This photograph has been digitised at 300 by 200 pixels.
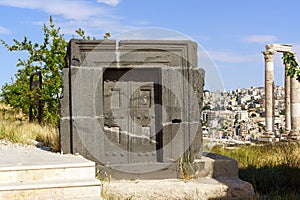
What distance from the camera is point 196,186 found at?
702 cm

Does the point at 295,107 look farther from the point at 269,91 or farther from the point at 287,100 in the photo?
the point at 287,100

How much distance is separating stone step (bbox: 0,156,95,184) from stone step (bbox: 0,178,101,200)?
0.11m

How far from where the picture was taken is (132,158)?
7918 mm

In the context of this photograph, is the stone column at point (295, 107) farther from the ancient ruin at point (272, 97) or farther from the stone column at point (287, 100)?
the stone column at point (287, 100)

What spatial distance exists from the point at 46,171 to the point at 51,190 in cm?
38

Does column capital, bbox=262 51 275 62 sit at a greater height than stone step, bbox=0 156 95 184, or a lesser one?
greater

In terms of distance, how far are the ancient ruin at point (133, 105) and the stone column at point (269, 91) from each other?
15.5 m

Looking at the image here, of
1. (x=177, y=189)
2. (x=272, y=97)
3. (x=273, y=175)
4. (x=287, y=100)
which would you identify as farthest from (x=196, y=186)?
(x=287, y=100)

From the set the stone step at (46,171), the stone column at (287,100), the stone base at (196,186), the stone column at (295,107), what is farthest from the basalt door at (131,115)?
the stone column at (287,100)

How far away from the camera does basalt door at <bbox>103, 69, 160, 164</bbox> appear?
7875 millimetres

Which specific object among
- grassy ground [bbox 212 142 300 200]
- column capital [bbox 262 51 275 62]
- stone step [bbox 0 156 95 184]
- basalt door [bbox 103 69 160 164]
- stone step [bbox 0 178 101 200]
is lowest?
grassy ground [bbox 212 142 300 200]

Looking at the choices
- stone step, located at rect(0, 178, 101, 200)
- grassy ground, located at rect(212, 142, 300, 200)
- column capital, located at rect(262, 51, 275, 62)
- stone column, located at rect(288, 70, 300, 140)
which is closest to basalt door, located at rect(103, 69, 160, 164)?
stone step, located at rect(0, 178, 101, 200)

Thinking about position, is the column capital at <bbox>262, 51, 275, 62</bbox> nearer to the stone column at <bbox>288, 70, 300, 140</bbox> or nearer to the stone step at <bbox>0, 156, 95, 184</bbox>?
the stone column at <bbox>288, 70, 300, 140</bbox>

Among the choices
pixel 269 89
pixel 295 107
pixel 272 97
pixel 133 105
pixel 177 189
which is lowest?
pixel 177 189
